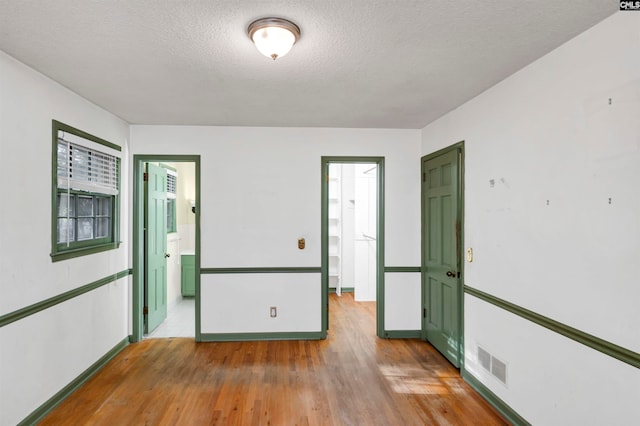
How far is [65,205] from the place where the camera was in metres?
2.78

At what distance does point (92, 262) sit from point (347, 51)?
2.82 m

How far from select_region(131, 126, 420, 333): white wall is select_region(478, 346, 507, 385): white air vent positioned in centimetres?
127

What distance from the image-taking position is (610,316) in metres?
1.72

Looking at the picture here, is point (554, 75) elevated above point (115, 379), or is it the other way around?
point (554, 75)

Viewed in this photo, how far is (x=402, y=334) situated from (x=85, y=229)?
346 cm

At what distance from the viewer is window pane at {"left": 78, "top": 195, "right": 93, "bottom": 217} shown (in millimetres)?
3013

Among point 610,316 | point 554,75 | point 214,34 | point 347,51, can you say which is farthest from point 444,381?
point 214,34

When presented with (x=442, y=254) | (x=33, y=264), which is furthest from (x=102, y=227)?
(x=442, y=254)

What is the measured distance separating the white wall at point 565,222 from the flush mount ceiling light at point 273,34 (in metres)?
1.58

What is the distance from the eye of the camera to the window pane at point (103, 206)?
A: 3328mm

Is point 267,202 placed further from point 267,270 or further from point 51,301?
point 51,301

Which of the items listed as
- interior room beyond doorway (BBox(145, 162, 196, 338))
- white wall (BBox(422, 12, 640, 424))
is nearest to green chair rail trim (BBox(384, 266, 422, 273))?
white wall (BBox(422, 12, 640, 424))

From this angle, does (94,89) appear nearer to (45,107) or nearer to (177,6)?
(45,107)

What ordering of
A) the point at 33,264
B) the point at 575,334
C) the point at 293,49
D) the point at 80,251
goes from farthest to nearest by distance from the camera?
the point at 80,251 < the point at 33,264 < the point at 293,49 < the point at 575,334
